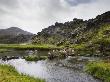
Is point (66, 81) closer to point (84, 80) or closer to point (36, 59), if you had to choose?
point (84, 80)

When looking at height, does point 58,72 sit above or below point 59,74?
above

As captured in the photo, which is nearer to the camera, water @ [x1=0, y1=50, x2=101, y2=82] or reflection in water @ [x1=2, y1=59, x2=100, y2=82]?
Result: reflection in water @ [x1=2, y1=59, x2=100, y2=82]

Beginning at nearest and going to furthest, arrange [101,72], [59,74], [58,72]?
[101,72] < [59,74] < [58,72]

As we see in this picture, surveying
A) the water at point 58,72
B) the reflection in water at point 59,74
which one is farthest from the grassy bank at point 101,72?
the reflection in water at point 59,74

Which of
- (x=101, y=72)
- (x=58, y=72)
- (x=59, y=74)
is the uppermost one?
(x=101, y=72)

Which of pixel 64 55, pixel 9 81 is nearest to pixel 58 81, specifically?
pixel 9 81

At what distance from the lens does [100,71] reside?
A: 175 feet

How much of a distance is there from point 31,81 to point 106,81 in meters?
15.1

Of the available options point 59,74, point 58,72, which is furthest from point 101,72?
point 58,72

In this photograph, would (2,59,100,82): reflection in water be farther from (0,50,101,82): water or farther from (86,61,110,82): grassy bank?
(86,61,110,82): grassy bank

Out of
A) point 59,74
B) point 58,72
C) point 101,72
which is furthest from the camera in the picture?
point 58,72

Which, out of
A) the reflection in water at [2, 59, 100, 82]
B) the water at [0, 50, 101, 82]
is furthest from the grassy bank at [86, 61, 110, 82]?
the reflection in water at [2, 59, 100, 82]

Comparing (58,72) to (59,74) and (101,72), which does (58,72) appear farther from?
(101,72)

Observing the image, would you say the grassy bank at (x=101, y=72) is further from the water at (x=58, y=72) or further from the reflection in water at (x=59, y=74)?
the reflection in water at (x=59, y=74)
